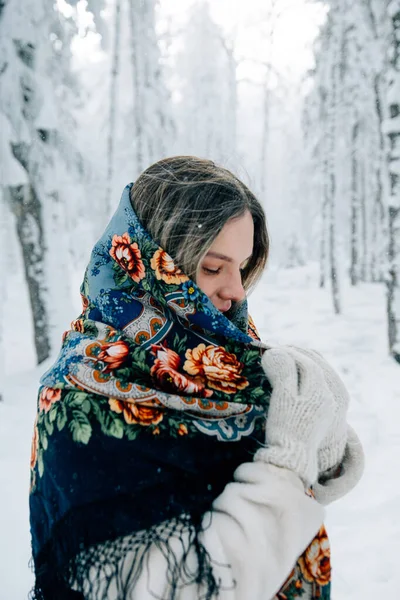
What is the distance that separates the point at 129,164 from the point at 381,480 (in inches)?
491

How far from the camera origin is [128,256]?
5.01 feet

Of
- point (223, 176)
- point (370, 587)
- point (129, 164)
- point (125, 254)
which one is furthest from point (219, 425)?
point (129, 164)

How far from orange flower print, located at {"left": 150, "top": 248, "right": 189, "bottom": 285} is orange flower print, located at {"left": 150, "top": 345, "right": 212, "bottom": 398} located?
24 cm

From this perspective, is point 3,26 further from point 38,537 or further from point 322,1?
point 322,1

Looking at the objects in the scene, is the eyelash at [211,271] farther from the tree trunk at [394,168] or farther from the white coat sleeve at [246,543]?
the tree trunk at [394,168]

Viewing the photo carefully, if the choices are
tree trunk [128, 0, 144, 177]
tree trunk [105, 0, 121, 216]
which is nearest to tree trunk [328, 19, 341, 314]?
tree trunk [128, 0, 144, 177]

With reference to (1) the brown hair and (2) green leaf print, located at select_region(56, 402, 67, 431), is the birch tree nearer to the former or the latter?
(1) the brown hair

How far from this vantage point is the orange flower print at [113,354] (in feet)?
4.53

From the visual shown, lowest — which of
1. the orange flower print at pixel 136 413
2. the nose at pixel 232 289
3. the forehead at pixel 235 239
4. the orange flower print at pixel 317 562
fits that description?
the orange flower print at pixel 317 562

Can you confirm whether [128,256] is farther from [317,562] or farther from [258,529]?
[317,562]

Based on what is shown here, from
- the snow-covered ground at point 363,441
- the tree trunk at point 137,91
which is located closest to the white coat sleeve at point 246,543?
the snow-covered ground at point 363,441

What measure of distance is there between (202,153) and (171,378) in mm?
22989

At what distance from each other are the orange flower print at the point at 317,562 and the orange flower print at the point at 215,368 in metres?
0.57

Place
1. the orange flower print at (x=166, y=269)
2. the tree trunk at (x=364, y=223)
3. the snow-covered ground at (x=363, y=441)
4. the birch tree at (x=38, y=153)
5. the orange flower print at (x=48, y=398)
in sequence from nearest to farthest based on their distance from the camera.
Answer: the orange flower print at (x=48, y=398)
the orange flower print at (x=166, y=269)
the snow-covered ground at (x=363, y=441)
the birch tree at (x=38, y=153)
the tree trunk at (x=364, y=223)
